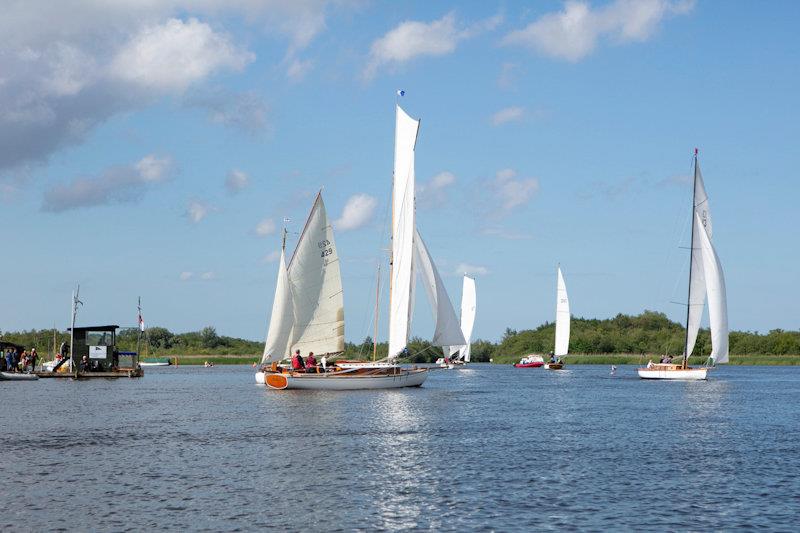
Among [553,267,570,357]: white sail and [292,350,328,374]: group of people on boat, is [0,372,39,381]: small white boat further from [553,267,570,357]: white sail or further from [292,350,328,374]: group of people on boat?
[553,267,570,357]: white sail

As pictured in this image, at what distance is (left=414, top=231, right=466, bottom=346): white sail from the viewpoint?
63625 mm

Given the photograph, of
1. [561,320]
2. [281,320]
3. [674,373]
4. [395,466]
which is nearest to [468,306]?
[561,320]

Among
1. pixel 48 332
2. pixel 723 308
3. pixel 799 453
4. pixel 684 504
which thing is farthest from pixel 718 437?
pixel 48 332

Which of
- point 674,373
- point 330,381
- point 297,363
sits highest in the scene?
point 297,363

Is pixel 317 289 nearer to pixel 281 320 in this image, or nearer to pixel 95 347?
pixel 281 320

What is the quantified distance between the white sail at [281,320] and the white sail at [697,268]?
35.8 meters

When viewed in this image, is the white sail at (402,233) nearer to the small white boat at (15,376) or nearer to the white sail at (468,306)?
the small white boat at (15,376)

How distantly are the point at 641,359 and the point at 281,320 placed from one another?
92.1m

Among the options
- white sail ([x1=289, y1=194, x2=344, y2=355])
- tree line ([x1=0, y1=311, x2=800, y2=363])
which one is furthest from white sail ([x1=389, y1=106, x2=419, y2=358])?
tree line ([x1=0, y1=311, x2=800, y2=363])

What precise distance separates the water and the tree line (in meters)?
87.8

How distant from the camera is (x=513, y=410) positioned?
53625mm

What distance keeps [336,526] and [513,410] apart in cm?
3373

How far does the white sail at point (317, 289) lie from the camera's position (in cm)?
6606

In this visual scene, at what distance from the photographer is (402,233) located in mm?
63188
